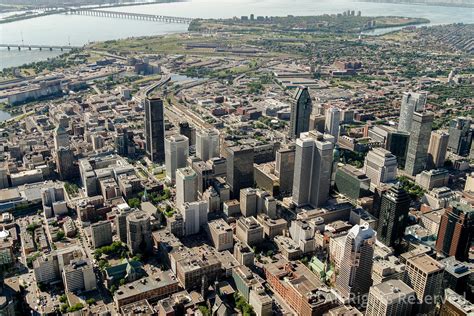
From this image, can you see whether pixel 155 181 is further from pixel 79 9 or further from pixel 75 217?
pixel 79 9

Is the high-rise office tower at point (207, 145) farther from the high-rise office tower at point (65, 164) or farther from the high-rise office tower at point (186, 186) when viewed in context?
the high-rise office tower at point (65, 164)

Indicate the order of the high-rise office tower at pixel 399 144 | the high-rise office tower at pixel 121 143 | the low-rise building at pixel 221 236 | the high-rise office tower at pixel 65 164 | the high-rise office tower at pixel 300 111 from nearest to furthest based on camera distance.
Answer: the low-rise building at pixel 221 236 → the high-rise office tower at pixel 65 164 → the high-rise office tower at pixel 399 144 → the high-rise office tower at pixel 121 143 → the high-rise office tower at pixel 300 111

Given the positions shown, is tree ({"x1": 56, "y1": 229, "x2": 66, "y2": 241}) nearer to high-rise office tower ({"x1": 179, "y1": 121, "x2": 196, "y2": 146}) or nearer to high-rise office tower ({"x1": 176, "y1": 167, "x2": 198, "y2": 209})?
high-rise office tower ({"x1": 176, "y1": 167, "x2": 198, "y2": 209})

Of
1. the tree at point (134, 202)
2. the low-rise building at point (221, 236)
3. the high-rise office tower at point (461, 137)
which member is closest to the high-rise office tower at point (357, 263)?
the low-rise building at point (221, 236)

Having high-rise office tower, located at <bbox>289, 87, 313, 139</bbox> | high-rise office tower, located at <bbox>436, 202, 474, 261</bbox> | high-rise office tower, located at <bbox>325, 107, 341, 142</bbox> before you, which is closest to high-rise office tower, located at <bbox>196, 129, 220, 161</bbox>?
high-rise office tower, located at <bbox>289, 87, 313, 139</bbox>

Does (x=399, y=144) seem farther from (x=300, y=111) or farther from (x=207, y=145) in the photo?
(x=207, y=145)

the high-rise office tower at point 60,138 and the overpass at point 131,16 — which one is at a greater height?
the overpass at point 131,16
